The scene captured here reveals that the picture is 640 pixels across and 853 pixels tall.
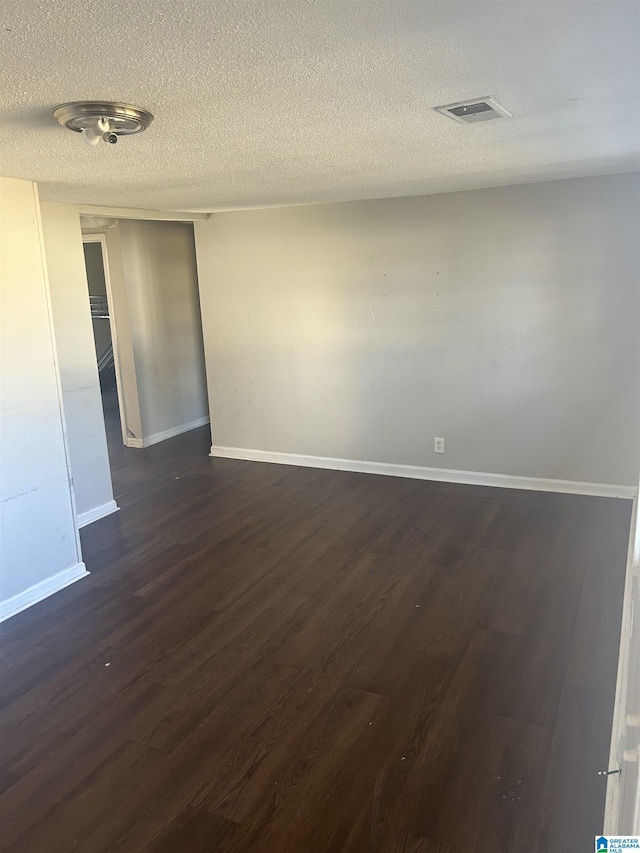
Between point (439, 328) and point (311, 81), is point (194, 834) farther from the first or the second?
point (439, 328)

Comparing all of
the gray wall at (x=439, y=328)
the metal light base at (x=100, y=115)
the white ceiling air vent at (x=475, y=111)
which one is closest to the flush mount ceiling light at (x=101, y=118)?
the metal light base at (x=100, y=115)

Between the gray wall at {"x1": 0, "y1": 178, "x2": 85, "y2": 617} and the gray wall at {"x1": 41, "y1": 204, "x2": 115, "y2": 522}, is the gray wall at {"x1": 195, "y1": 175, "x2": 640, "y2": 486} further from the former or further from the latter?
the gray wall at {"x1": 0, "y1": 178, "x2": 85, "y2": 617}

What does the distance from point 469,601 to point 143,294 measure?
14.9ft

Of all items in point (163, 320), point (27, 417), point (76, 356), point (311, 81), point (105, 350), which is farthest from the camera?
point (105, 350)

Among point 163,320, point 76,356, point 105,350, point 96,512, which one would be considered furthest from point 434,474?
point 105,350

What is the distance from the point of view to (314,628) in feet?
9.63

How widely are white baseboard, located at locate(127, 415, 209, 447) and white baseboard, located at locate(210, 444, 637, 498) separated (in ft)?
2.83

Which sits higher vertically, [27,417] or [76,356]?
[76,356]

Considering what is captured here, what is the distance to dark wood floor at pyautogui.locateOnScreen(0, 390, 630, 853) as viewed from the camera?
191 cm

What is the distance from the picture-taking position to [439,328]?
4648 millimetres

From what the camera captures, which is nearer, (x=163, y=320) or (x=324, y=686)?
(x=324, y=686)

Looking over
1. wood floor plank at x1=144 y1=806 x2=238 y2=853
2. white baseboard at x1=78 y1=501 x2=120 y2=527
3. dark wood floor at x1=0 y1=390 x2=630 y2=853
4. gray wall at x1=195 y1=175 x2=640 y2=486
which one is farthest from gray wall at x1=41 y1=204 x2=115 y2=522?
wood floor plank at x1=144 y1=806 x2=238 y2=853

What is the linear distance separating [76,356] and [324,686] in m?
2.86

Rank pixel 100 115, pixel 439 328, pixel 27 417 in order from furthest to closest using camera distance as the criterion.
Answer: pixel 439 328 → pixel 27 417 → pixel 100 115
